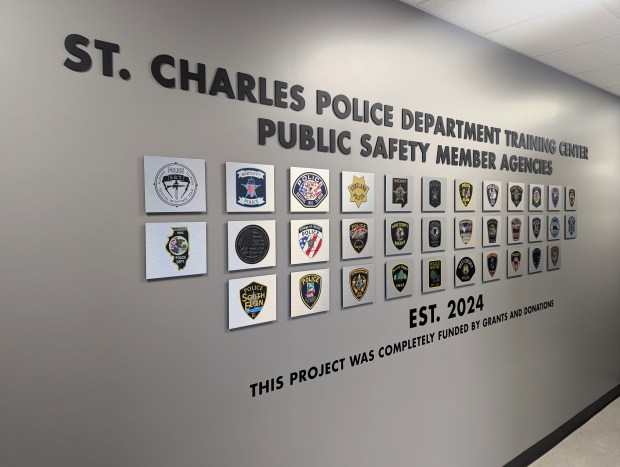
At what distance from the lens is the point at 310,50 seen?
1772 mm

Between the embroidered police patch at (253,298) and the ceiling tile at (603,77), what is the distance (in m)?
2.96

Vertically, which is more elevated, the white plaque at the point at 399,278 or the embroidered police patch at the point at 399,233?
the embroidered police patch at the point at 399,233

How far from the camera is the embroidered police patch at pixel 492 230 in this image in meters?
2.58

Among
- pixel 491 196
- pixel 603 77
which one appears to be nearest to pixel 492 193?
pixel 491 196

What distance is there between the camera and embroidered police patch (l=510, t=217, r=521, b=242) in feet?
9.04

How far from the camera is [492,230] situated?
260 centimetres

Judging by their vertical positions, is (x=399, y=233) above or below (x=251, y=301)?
above

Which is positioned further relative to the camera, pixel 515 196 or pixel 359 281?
pixel 515 196

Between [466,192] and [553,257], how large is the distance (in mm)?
1169

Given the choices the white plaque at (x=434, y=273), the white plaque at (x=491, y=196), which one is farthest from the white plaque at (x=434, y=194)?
the white plaque at (x=491, y=196)

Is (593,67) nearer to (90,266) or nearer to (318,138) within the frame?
(318,138)

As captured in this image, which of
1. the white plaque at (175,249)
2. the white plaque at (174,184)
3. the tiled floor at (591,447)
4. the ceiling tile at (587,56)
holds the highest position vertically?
the ceiling tile at (587,56)

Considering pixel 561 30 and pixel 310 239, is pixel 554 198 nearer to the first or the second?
pixel 561 30

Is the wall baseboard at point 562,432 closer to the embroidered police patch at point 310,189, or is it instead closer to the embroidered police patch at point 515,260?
the embroidered police patch at point 515,260
